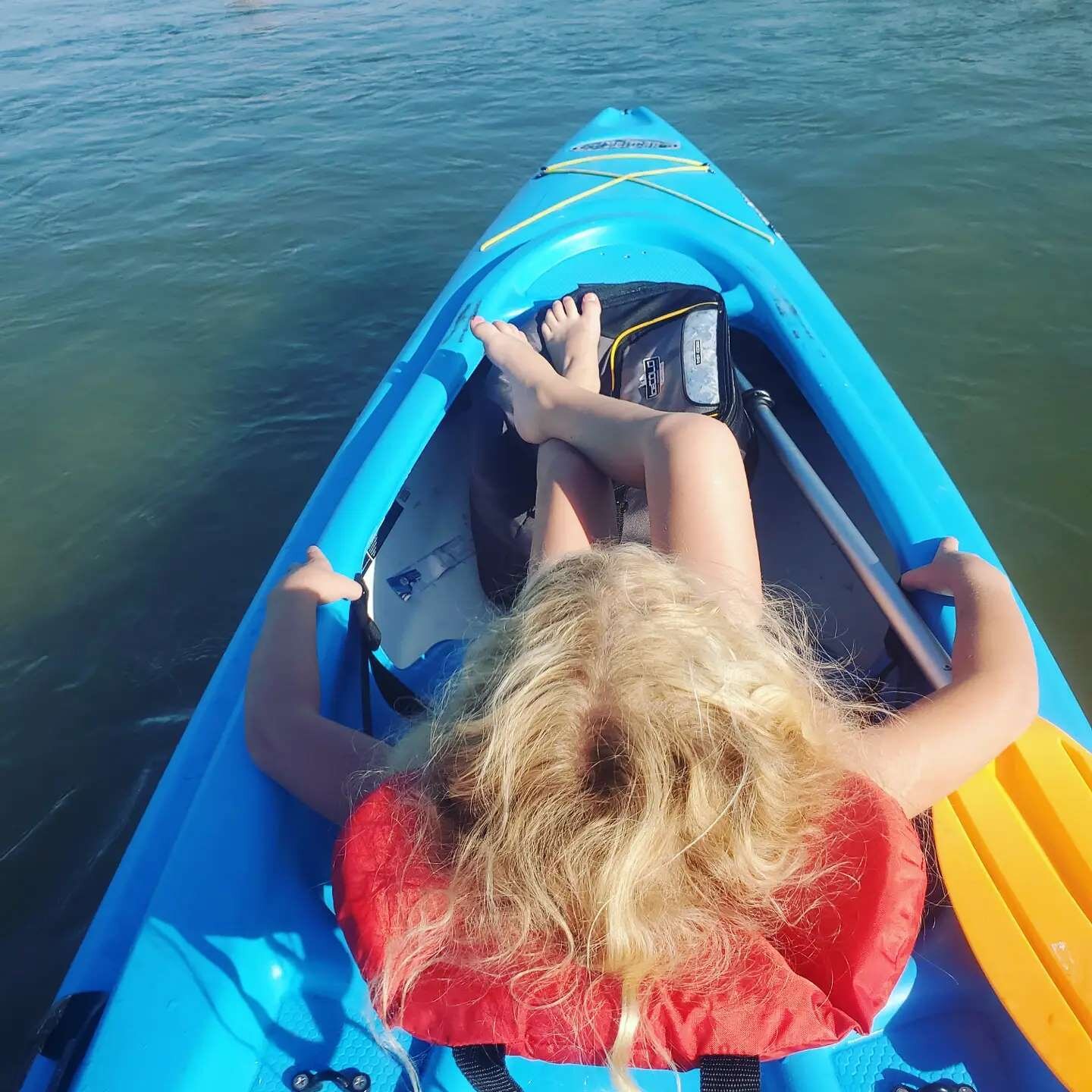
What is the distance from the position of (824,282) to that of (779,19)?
188 inches

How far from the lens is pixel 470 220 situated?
4.81 m

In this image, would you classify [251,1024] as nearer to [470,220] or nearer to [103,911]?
[103,911]

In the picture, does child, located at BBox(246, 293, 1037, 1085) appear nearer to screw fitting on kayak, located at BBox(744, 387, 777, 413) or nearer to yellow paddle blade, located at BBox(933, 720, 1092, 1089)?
yellow paddle blade, located at BBox(933, 720, 1092, 1089)

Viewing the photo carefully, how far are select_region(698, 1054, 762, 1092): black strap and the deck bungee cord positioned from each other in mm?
2616

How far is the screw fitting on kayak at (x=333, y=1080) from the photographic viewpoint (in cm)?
106

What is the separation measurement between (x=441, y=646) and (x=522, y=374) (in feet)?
2.45

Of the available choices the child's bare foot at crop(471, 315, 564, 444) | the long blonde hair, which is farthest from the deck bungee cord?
the long blonde hair

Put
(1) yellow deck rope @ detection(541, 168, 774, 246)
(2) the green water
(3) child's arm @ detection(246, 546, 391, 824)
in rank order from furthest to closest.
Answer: (1) yellow deck rope @ detection(541, 168, 774, 246)
(2) the green water
(3) child's arm @ detection(246, 546, 391, 824)

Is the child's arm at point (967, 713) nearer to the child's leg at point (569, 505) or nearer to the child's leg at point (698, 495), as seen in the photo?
the child's leg at point (698, 495)

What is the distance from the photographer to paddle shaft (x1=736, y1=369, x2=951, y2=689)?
142 cm

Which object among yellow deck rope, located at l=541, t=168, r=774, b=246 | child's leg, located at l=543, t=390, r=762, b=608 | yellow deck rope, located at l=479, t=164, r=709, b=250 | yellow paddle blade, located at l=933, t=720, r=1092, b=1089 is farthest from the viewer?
yellow deck rope, located at l=479, t=164, r=709, b=250

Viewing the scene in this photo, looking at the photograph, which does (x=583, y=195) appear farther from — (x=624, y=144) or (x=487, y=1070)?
(x=487, y=1070)

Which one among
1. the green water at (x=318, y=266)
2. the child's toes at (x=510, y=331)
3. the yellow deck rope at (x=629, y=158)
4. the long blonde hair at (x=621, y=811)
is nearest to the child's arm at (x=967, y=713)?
the long blonde hair at (x=621, y=811)

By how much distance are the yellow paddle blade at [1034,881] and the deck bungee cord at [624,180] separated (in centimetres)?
208
